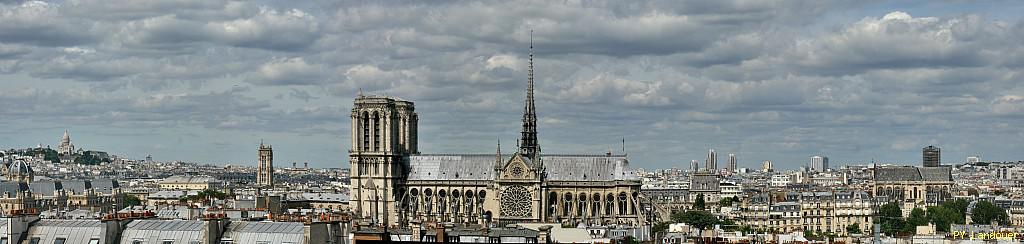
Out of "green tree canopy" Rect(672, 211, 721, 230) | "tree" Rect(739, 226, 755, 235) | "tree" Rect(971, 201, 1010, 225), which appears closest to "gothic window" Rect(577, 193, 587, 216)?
"green tree canopy" Rect(672, 211, 721, 230)

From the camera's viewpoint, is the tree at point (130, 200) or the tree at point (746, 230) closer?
the tree at point (746, 230)

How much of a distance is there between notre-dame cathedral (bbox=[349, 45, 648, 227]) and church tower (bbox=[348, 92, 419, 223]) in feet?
0.25

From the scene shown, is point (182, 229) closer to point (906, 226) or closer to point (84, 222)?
point (84, 222)

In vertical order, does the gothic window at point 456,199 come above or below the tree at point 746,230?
above

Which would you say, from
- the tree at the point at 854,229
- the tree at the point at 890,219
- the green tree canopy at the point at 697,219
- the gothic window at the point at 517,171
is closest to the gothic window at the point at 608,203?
the green tree canopy at the point at 697,219

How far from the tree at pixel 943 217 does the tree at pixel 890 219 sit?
284 centimetres

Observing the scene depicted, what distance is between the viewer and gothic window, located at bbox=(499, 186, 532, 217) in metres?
147

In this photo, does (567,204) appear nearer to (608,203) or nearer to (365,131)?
(608,203)

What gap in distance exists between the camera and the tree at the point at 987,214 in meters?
176

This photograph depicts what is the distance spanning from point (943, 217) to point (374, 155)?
49485mm

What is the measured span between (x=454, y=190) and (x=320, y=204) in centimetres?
1985

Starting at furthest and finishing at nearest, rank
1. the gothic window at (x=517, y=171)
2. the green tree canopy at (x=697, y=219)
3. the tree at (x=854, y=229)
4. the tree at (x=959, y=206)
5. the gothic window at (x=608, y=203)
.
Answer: the tree at (x=959, y=206) → the tree at (x=854, y=229) → the gothic window at (x=517, y=171) → the gothic window at (x=608, y=203) → the green tree canopy at (x=697, y=219)

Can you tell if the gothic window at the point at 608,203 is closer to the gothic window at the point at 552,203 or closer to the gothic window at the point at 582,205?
the gothic window at the point at 582,205

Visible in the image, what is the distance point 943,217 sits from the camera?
166m
